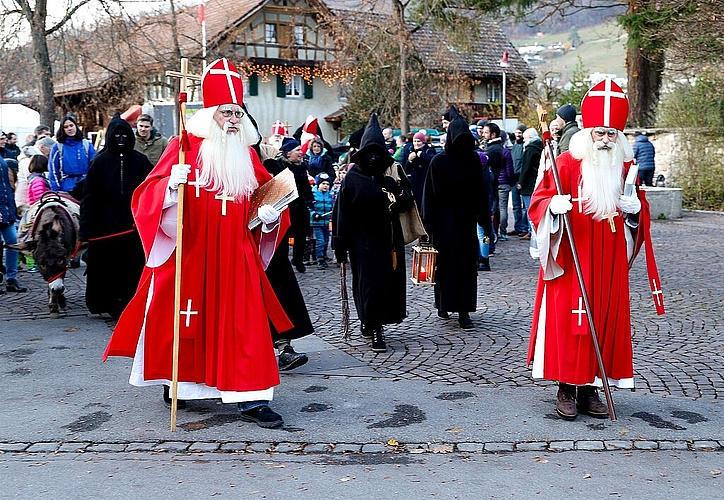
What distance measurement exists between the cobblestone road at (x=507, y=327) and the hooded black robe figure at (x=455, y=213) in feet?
1.31

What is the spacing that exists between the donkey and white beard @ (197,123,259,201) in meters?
4.24

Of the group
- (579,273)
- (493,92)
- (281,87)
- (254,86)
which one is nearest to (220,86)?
(579,273)

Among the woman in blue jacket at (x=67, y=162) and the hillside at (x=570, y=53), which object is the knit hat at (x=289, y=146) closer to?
the woman in blue jacket at (x=67, y=162)

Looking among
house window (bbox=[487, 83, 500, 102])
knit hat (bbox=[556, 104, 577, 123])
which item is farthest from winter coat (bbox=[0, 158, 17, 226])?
house window (bbox=[487, 83, 500, 102])

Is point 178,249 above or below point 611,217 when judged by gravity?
below

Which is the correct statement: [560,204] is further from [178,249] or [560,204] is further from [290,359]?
[290,359]

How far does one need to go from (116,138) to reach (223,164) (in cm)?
350

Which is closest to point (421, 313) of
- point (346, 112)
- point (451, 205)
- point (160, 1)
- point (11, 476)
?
point (451, 205)

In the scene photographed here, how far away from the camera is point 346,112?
38.3 meters

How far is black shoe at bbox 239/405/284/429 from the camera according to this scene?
5.79 meters

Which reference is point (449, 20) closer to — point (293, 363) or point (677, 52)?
point (677, 52)

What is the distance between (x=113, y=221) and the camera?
9070 mm

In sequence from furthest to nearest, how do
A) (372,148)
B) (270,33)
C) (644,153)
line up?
(270,33) → (644,153) → (372,148)

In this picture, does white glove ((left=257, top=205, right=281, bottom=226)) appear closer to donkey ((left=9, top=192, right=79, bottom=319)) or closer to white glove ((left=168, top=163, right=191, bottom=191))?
white glove ((left=168, top=163, right=191, bottom=191))
